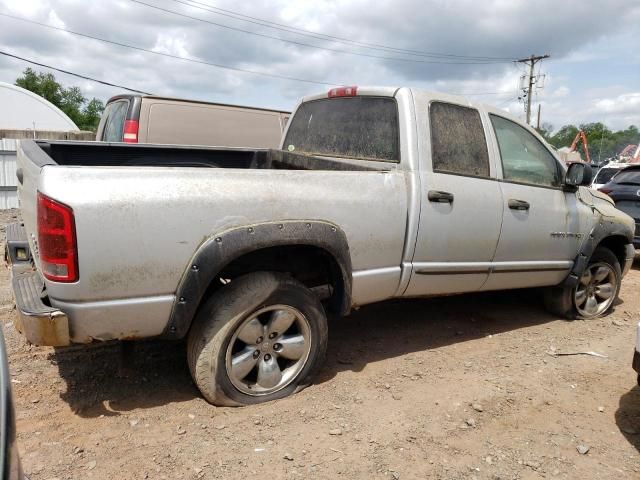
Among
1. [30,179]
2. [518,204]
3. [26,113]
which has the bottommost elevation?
[518,204]

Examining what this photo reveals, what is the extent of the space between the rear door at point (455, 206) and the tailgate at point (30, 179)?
89.7 inches

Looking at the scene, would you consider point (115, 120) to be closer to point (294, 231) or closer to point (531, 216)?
point (294, 231)

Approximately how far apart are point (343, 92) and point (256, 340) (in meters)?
2.22

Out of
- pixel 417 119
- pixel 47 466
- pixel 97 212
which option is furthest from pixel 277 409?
pixel 417 119

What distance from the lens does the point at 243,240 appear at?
2.76 meters

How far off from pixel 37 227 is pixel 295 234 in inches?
51.1

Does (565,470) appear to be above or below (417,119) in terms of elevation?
below

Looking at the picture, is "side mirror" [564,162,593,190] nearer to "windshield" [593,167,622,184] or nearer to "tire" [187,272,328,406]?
"tire" [187,272,328,406]

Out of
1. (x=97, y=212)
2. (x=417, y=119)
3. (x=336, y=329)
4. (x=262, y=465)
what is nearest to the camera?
(x=97, y=212)

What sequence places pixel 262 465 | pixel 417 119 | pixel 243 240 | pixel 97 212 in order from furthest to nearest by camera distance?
pixel 417 119
pixel 243 240
pixel 262 465
pixel 97 212

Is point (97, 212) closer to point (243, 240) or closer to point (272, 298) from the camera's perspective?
point (243, 240)

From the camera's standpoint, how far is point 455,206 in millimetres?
3660

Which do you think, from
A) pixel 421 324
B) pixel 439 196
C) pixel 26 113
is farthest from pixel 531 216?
pixel 26 113

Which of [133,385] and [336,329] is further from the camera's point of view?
[336,329]
